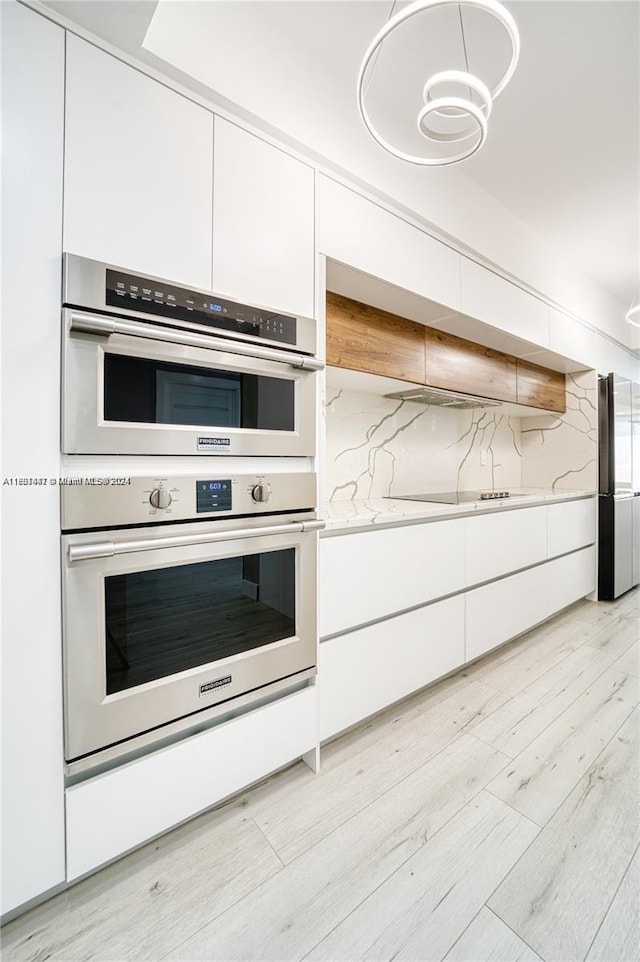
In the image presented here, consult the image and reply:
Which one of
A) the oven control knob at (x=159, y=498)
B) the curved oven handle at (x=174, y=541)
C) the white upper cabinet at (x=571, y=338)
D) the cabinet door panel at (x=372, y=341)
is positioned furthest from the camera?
the white upper cabinet at (x=571, y=338)

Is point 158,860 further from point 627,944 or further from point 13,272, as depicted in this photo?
point 13,272

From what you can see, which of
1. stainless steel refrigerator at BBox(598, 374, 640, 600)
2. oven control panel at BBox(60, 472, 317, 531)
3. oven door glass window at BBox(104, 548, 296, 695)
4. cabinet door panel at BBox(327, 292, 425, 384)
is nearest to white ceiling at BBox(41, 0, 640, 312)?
cabinet door panel at BBox(327, 292, 425, 384)

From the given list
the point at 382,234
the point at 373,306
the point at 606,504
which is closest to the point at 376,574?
the point at 373,306

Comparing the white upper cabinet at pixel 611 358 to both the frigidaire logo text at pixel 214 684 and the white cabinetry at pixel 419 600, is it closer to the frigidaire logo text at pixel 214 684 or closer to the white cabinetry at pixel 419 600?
the white cabinetry at pixel 419 600

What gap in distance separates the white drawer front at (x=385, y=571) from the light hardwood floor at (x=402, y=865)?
558 mm

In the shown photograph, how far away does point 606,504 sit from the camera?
3.29 meters

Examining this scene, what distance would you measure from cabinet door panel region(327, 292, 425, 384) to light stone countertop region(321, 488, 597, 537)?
0.66 meters

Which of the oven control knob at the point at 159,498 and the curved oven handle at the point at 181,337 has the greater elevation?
the curved oven handle at the point at 181,337

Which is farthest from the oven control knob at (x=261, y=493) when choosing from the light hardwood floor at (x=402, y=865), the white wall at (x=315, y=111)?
the white wall at (x=315, y=111)

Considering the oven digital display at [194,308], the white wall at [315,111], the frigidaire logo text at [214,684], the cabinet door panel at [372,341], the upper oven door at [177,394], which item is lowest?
the frigidaire logo text at [214,684]

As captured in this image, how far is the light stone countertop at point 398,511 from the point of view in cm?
160

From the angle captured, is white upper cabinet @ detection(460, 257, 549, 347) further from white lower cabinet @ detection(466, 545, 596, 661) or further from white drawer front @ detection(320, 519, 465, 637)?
white lower cabinet @ detection(466, 545, 596, 661)

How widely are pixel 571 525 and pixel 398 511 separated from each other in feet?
6.40

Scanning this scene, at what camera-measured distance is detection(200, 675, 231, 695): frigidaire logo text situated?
124 centimetres
